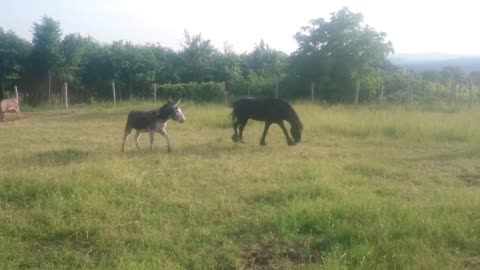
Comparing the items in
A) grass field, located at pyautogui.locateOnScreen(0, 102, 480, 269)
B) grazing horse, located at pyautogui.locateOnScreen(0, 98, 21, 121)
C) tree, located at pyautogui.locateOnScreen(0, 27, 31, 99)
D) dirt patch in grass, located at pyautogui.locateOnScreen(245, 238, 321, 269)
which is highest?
tree, located at pyautogui.locateOnScreen(0, 27, 31, 99)

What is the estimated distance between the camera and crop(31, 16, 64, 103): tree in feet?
104

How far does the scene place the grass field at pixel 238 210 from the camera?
5605 mm

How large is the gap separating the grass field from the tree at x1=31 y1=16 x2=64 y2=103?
20700 millimetres

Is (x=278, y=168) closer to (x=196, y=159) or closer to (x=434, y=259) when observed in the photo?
(x=196, y=159)

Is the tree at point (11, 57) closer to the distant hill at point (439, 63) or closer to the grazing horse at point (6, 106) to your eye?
the grazing horse at point (6, 106)

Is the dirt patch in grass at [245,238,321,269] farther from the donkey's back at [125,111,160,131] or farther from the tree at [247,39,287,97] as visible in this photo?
the tree at [247,39,287,97]

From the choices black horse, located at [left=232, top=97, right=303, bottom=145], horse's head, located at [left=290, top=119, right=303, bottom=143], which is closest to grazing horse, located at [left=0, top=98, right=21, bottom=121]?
black horse, located at [left=232, top=97, right=303, bottom=145]

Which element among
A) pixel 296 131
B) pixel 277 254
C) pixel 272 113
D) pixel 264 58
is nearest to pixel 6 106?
pixel 272 113

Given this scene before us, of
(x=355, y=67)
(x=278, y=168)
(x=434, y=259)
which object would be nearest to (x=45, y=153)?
(x=278, y=168)

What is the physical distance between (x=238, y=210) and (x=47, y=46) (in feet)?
91.9

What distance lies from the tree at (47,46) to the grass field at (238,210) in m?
20.7

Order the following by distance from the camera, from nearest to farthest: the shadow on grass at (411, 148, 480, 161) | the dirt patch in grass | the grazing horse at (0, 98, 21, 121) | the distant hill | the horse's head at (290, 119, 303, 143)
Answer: the dirt patch in grass → the shadow on grass at (411, 148, 480, 161) → the horse's head at (290, 119, 303, 143) → the grazing horse at (0, 98, 21, 121) → the distant hill

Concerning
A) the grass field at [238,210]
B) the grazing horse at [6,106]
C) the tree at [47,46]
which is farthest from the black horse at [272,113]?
the tree at [47,46]

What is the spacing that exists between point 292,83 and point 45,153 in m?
21.7
